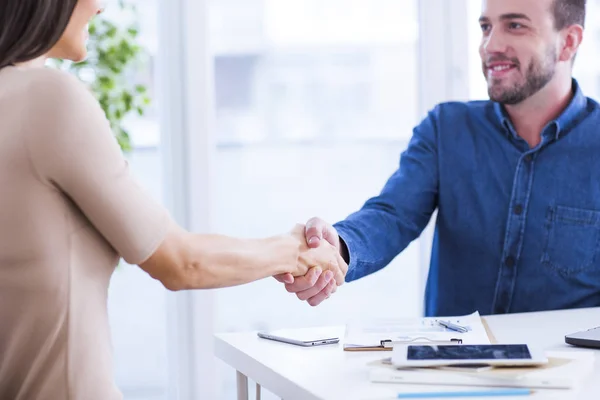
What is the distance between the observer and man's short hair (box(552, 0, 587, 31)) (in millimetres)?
2293

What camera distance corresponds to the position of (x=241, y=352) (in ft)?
5.09

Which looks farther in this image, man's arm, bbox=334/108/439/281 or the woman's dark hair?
man's arm, bbox=334/108/439/281

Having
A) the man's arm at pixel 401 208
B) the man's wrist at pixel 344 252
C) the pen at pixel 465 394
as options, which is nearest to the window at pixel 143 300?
the man's arm at pixel 401 208

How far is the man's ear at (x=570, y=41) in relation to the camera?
2.32 meters

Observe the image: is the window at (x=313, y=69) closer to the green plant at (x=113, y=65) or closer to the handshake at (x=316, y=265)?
the green plant at (x=113, y=65)

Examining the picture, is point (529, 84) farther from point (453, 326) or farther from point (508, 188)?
point (453, 326)

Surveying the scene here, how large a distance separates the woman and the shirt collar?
1.28 meters

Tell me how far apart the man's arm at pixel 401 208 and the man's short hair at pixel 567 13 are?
41 centimetres

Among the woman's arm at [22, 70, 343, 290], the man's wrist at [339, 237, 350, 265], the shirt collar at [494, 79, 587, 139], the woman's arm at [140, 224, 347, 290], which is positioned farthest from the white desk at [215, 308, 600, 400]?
the shirt collar at [494, 79, 587, 139]

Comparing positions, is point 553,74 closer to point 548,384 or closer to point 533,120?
point 533,120

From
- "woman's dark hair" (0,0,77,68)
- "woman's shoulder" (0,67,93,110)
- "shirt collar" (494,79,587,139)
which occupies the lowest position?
"shirt collar" (494,79,587,139)

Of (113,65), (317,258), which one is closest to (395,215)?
(317,258)

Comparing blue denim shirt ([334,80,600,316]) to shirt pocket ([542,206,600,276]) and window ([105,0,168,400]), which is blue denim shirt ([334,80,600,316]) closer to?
shirt pocket ([542,206,600,276])

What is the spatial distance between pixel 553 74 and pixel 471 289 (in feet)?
1.99
